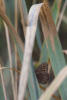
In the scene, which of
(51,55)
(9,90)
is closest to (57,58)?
(51,55)

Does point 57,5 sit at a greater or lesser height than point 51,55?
greater

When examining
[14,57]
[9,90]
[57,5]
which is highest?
[57,5]

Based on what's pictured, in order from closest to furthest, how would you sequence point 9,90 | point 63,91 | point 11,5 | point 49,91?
point 49,91
point 63,91
point 11,5
point 9,90

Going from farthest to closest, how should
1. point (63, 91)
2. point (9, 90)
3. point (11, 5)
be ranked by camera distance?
1. point (9, 90)
2. point (11, 5)
3. point (63, 91)

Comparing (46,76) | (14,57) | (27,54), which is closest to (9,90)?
(14,57)

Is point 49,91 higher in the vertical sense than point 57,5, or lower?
lower

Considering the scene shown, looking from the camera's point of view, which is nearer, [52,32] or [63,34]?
[52,32]

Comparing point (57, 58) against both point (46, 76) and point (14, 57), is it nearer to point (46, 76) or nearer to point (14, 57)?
point (46, 76)

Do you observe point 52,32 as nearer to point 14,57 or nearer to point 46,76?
point 46,76

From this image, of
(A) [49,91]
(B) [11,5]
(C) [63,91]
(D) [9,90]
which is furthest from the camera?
(D) [9,90]
